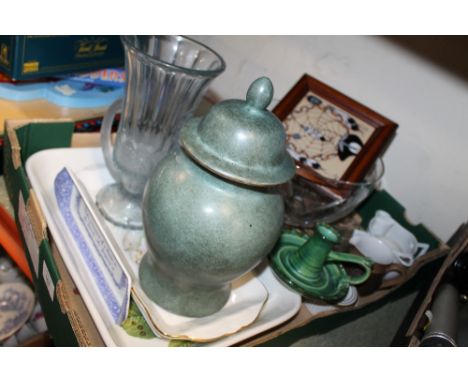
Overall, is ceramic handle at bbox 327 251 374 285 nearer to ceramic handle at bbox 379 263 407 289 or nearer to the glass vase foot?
ceramic handle at bbox 379 263 407 289

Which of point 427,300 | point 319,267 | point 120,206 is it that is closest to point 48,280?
point 120,206

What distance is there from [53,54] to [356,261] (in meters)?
0.70

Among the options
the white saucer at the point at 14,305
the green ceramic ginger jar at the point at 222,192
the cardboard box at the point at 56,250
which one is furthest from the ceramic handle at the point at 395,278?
the white saucer at the point at 14,305

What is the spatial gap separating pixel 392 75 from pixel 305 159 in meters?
0.22

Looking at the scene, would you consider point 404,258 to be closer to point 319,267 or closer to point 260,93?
point 319,267

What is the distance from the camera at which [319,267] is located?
63 cm

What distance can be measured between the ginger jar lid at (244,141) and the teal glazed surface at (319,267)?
0.20m

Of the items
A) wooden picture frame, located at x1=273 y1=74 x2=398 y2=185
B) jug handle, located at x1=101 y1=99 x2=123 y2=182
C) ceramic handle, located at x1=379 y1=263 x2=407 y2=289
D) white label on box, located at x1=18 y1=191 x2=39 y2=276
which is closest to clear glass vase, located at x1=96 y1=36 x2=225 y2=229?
jug handle, located at x1=101 y1=99 x2=123 y2=182

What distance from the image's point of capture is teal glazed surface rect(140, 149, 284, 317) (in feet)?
1.44

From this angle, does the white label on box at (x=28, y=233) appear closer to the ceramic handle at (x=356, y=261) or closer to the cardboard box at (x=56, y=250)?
the cardboard box at (x=56, y=250)

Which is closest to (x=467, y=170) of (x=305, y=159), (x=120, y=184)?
(x=305, y=159)

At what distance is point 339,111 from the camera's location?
2.59 feet

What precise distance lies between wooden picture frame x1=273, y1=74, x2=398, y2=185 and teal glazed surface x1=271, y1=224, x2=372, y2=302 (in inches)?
5.2

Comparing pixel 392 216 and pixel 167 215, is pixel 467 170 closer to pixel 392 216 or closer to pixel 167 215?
pixel 392 216
